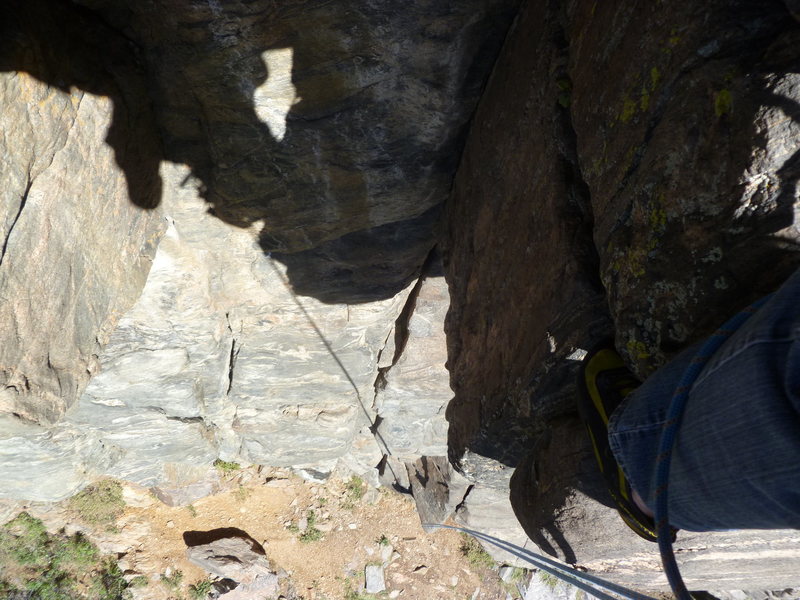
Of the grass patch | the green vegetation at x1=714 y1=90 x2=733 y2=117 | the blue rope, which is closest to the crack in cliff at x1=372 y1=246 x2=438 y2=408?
the grass patch

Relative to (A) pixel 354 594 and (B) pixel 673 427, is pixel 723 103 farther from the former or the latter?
(A) pixel 354 594

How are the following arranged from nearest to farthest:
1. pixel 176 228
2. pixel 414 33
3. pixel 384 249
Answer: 1. pixel 414 33
2. pixel 176 228
3. pixel 384 249

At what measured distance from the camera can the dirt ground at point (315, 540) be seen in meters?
8.60

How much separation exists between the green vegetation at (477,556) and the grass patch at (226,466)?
431 centimetres

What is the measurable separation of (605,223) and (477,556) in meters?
8.31

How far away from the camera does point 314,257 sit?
5508 mm

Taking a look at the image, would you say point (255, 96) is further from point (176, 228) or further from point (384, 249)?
point (384, 249)

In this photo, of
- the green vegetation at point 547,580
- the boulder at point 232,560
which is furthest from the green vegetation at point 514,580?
the boulder at point 232,560

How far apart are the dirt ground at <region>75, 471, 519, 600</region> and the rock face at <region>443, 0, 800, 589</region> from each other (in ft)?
17.6

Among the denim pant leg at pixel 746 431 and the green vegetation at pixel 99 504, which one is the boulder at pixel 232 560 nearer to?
the green vegetation at pixel 99 504

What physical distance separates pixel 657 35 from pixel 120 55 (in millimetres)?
3194

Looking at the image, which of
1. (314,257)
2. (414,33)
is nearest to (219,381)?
(314,257)

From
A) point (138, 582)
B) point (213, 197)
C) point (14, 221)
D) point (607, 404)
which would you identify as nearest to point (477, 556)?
point (138, 582)

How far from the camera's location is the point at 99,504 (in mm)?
8547
